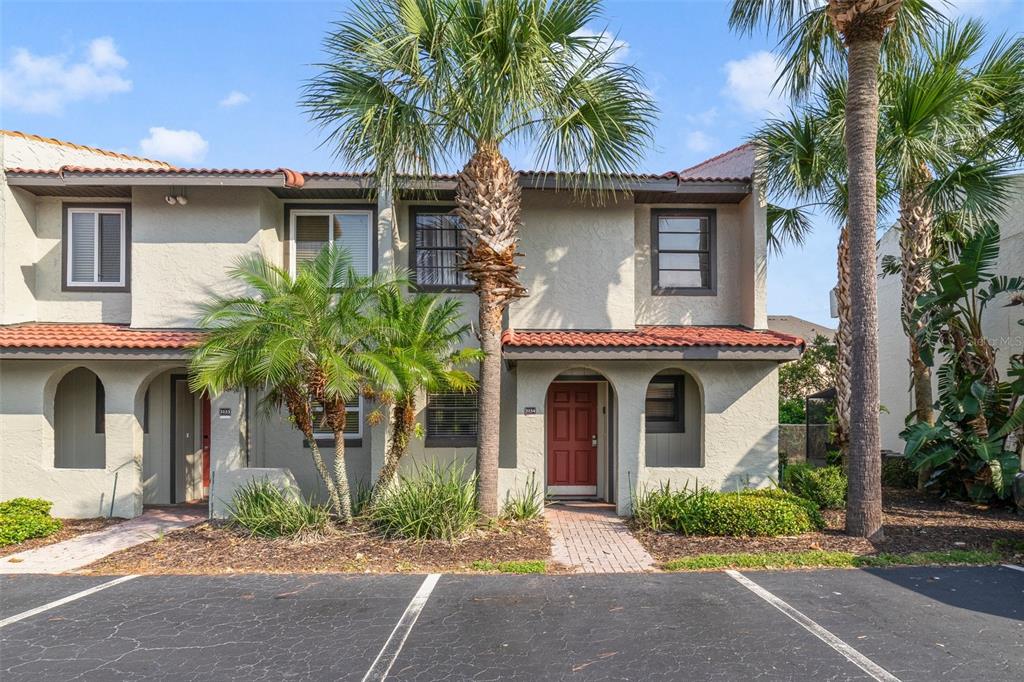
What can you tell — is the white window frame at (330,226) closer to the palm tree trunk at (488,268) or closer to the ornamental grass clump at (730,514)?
the palm tree trunk at (488,268)

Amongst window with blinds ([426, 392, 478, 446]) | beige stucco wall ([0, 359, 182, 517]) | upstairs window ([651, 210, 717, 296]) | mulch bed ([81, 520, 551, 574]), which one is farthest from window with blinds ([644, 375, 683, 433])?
beige stucco wall ([0, 359, 182, 517])

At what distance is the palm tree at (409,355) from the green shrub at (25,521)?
207 inches

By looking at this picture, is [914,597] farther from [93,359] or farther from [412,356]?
[93,359]

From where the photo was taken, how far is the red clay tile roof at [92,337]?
10.3m

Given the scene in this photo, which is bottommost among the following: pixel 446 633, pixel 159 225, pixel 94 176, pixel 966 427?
pixel 446 633

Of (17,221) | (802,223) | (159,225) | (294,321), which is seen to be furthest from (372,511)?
(802,223)

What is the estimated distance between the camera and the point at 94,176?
435 inches

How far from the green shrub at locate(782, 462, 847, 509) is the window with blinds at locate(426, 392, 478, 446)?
6.09 metres

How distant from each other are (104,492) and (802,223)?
14947 millimetres

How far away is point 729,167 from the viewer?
506 inches

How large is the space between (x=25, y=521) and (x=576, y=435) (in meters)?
9.68

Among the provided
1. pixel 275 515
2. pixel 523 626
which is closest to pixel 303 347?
pixel 275 515

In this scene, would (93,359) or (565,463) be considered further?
(565,463)

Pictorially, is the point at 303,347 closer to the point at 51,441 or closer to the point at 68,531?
the point at 68,531
